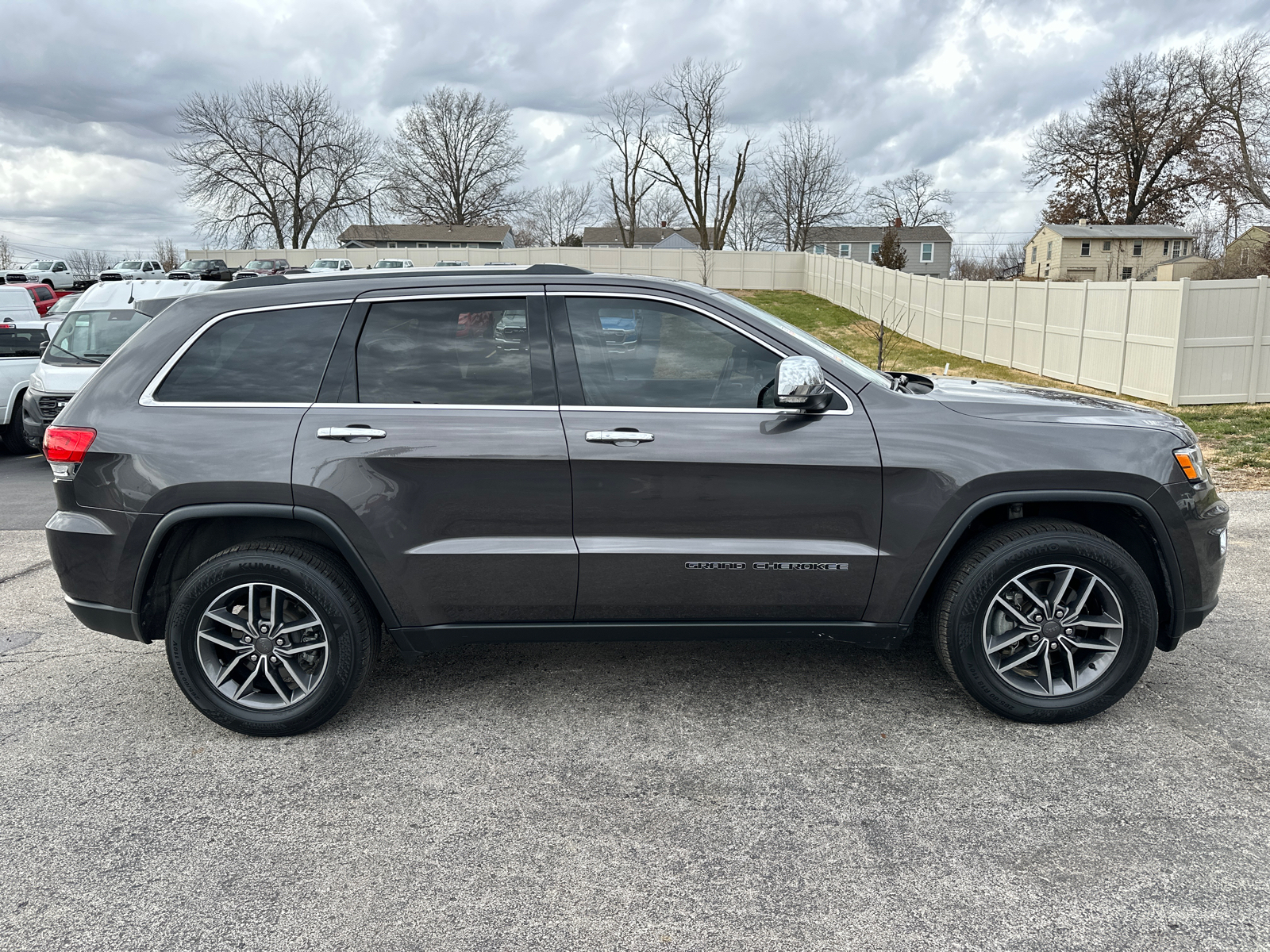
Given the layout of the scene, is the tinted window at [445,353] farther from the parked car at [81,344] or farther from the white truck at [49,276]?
the white truck at [49,276]

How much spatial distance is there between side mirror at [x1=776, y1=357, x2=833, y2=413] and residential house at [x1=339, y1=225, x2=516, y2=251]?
7018 cm

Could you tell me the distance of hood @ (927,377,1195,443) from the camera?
366 centimetres

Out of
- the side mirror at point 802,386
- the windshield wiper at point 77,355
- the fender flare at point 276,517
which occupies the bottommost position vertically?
the fender flare at point 276,517

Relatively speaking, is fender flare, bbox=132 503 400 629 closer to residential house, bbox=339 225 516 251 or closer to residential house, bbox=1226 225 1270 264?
residential house, bbox=1226 225 1270 264

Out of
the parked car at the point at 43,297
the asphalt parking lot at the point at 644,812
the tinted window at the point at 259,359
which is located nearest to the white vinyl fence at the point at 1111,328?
the tinted window at the point at 259,359

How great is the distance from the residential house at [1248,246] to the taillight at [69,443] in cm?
5131

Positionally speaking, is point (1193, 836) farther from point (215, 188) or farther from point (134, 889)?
point (215, 188)

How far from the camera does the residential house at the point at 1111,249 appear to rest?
56.8 meters

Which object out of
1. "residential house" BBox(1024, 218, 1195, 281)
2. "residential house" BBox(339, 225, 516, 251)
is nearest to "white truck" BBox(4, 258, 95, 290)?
"residential house" BBox(339, 225, 516, 251)

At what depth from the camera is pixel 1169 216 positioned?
179 feet

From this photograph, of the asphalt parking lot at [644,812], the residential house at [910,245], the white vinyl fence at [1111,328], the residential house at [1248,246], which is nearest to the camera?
the asphalt parking lot at [644,812]

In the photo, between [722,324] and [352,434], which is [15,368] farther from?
[722,324]

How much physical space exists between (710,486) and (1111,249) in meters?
63.4

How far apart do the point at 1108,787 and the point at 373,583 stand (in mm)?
2783
